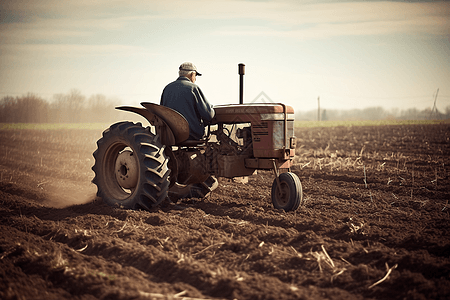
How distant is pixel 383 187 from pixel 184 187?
390 centimetres

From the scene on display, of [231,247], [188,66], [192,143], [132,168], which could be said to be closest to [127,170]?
[132,168]

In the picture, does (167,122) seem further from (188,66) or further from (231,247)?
(231,247)

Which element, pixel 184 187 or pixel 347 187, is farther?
pixel 347 187

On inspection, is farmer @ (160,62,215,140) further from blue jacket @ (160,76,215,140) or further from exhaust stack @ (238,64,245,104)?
exhaust stack @ (238,64,245,104)

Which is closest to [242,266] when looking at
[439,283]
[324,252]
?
[324,252]

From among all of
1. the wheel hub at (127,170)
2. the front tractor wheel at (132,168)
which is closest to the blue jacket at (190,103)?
the front tractor wheel at (132,168)

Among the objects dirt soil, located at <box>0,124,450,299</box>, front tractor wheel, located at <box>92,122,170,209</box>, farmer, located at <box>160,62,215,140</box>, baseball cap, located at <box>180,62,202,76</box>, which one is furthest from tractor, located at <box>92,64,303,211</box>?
baseball cap, located at <box>180,62,202,76</box>

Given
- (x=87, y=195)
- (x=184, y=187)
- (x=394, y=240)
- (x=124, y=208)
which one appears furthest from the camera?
(x=87, y=195)

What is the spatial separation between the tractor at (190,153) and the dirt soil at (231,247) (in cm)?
33

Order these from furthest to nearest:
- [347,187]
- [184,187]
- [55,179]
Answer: [55,179] → [347,187] → [184,187]

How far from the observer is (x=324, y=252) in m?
3.71

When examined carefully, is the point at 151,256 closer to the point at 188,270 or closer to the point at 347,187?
the point at 188,270

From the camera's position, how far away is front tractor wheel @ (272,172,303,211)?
5.21m

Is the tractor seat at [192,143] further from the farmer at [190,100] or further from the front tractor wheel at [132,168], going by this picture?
the front tractor wheel at [132,168]
